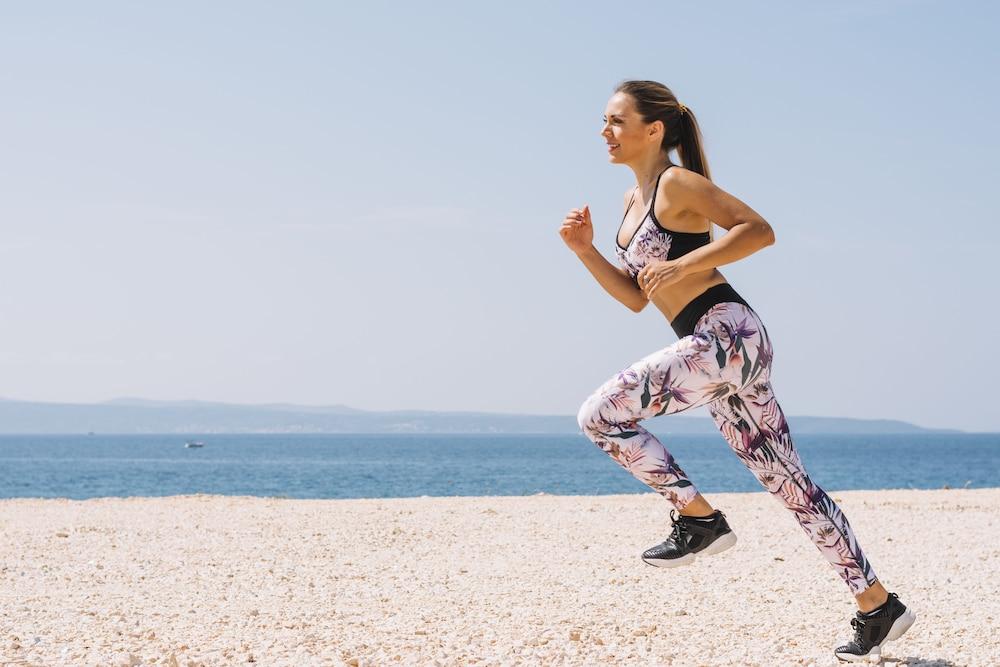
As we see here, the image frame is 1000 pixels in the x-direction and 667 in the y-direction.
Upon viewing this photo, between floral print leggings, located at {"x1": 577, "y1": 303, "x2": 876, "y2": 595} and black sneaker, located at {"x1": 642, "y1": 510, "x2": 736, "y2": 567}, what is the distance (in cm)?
11

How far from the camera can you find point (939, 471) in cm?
9894

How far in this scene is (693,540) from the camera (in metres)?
4.87

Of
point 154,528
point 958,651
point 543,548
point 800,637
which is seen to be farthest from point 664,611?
point 154,528

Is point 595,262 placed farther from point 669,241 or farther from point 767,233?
point 767,233

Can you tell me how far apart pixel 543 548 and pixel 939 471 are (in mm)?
96846

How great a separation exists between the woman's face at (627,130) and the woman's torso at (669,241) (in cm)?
20

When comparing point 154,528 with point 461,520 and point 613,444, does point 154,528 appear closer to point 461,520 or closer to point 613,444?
point 461,520

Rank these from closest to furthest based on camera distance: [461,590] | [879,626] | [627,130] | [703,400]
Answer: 1. [703,400]
2. [627,130]
3. [879,626]
4. [461,590]

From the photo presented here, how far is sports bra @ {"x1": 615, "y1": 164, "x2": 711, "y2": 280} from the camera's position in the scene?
4801mm

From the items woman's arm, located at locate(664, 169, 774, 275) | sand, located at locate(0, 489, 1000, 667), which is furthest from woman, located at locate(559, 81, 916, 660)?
sand, located at locate(0, 489, 1000, 667)

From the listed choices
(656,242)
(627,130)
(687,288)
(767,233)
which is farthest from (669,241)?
(627,130)

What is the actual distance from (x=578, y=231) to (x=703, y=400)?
1.05m

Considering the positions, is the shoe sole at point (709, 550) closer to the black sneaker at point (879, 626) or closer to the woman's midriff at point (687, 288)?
the black sneaker at point (879, 626)

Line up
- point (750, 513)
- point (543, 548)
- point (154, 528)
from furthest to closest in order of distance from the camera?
point (750, 513) → point (154, 528) → point (543, 548)
